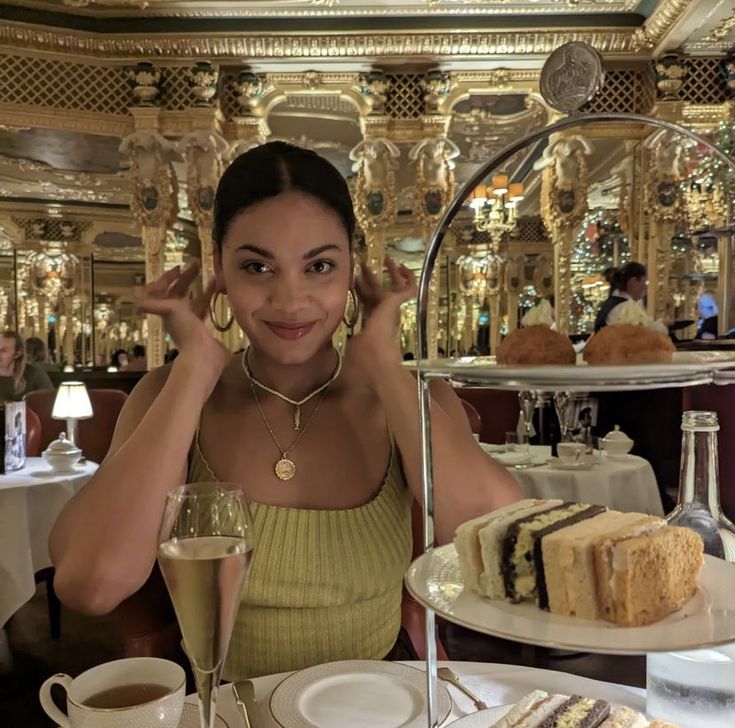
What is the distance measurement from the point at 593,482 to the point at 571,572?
2.65 metres

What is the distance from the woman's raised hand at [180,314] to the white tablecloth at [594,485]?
2.21 meters

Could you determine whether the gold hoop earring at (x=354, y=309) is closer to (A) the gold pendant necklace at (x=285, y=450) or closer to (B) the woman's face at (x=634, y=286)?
(A) the gold pendant necklace at (x=285, y=450)

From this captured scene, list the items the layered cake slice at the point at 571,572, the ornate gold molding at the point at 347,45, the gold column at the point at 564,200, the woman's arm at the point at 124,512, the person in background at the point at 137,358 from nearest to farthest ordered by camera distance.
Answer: the layered cake slice at the point at 571,572, the woman's arm at the point at 124,512, the ornate gold molding at the point at 347,45, the gold column at the point at 564,200, the person in background at the point at 137,358

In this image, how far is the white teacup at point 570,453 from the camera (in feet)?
10.9

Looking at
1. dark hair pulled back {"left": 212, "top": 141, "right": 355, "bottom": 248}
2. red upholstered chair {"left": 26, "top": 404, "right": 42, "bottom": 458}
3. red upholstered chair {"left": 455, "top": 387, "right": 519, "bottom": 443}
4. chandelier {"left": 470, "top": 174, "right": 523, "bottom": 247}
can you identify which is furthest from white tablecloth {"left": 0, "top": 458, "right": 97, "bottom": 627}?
chandelier {"left": 470, "top": 174, "right": 523, "bottom": 247}

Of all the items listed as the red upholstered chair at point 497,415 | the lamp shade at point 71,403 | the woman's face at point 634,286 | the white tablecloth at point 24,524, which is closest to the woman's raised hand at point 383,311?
the white tablecloth at point 24,524

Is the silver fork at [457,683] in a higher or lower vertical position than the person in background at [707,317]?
lower

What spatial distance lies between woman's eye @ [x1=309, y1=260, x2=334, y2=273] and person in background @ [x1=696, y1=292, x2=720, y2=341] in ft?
20.6

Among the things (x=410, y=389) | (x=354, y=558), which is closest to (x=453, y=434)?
(x=410, y=389)

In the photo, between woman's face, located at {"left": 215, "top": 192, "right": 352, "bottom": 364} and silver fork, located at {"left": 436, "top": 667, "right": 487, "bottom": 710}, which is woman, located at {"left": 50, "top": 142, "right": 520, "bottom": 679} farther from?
silver fork, located at {"left": 436, "top": 667, "right": 487, "bottom": 710}

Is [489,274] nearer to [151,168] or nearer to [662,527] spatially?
[151,168]

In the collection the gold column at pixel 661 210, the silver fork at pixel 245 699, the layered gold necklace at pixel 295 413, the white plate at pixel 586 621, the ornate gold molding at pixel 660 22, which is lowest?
the silver fork at pixel 245 699

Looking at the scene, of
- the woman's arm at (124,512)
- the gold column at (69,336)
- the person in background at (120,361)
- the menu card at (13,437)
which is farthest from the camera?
the gold column at (69,336)

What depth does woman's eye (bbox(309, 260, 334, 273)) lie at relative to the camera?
Result: 3.79 ft
